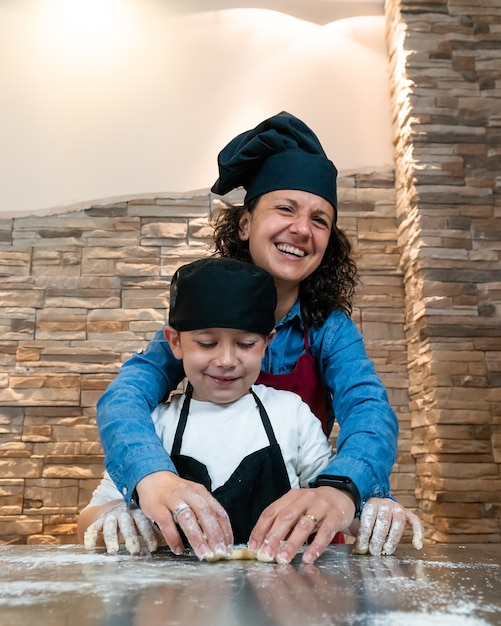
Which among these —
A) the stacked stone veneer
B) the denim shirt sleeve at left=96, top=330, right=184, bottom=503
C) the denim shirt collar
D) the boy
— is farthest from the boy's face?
the stacked stone veneer

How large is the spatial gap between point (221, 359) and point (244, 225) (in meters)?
0.47

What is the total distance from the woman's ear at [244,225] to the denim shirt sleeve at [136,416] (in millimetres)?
317

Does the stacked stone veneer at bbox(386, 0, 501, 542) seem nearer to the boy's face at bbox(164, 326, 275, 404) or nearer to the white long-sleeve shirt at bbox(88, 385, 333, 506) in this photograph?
the white long-sleeve shirt at bbox(88, 385, 333, 506)

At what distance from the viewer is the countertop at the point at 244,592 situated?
0.52 meters

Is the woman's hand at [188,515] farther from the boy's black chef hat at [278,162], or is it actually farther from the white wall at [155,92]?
the white wall at [155,92]

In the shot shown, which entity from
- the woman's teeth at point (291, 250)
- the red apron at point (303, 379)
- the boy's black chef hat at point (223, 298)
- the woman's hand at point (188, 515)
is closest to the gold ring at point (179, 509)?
the woman's hand at point (188, 515)

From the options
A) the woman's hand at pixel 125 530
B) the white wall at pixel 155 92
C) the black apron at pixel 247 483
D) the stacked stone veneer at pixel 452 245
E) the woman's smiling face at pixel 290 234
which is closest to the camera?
the woman's hand at pixel 125 530

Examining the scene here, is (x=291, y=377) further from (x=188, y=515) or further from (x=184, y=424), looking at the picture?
(x=188, y=515)

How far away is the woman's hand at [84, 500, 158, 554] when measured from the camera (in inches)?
37.9

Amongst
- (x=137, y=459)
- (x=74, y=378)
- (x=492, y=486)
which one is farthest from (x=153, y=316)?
(x=137, y=459)

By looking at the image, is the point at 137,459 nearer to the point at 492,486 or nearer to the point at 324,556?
the point at 324,556

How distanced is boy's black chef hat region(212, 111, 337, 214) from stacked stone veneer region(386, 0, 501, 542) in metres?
1.12

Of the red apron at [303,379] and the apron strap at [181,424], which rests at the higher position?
the red apron at [303,379]

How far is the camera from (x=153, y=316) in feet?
8.32
